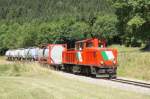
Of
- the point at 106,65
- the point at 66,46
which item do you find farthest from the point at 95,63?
the point at 66,46

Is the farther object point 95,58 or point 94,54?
point 94,54

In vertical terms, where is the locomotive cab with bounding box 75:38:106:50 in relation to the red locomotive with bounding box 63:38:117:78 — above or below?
above

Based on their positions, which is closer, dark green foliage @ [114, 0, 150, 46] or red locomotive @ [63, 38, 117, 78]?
red locomotive @ [63, 38, 117, 78]

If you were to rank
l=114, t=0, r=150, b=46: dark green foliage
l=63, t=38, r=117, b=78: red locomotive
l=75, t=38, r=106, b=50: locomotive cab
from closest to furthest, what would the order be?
l=63, t=38, r=117, b=78: red locomotive
l=75, t=38, r=106, b=50: locomotive cab
l=114, t=0, r=150, b=46: dark green foliage

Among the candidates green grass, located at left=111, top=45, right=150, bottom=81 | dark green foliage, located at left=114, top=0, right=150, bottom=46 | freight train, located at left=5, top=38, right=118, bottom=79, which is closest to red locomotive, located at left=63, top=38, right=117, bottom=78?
freight train, located at left=5, top=38, right=118, bottom=79

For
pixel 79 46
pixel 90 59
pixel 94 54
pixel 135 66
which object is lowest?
pixel 135 66

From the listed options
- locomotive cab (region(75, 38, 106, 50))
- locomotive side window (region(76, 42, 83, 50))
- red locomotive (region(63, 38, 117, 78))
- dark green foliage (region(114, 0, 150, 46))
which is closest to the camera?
red locomotive (region(63, 38, 117, 78))

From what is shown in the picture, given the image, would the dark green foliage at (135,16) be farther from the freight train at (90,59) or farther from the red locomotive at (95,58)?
the red locomotive at (95,58)

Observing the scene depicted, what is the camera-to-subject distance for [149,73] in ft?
120

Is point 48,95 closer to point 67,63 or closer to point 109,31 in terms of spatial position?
point 67,63

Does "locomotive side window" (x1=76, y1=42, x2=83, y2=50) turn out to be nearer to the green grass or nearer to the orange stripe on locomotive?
the orange stripe on locomotive

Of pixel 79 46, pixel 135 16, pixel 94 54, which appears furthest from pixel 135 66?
pixel 135 16

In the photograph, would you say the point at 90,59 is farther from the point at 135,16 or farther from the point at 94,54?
the point at 135,16

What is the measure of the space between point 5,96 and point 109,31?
107604mm
